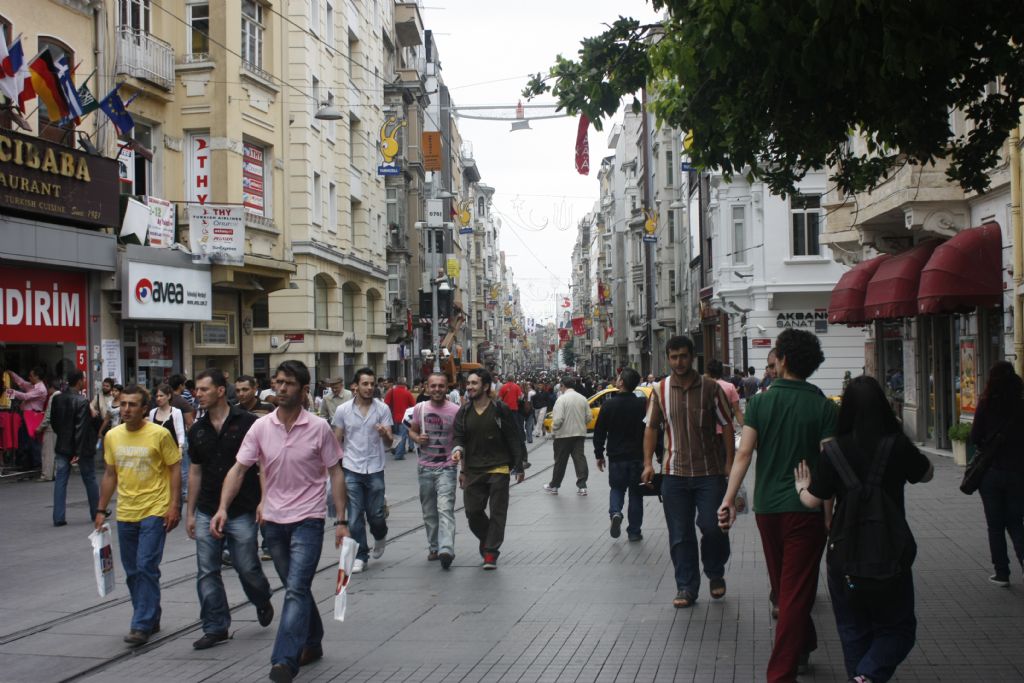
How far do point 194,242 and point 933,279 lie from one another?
14.4m

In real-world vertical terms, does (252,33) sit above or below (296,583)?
above

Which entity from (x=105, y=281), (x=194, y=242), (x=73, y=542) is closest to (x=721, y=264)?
(x=194, y=242)

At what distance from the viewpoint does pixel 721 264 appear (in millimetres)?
38094

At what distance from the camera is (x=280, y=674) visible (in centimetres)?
612

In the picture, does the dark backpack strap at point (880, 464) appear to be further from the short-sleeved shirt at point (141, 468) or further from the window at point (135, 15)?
the window at point (135, 15)

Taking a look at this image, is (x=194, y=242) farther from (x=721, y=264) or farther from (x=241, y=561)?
(x=721, y=264)

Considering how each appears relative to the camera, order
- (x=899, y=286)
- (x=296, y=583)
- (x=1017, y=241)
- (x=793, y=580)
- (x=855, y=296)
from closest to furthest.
A: (x=793, y=580) < (x=296, y=583) < (x=1017, y=241) < (x=899, y=286) < (x=855, y=296)

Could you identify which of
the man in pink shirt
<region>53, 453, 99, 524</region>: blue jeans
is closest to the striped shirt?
the man in pink shirt

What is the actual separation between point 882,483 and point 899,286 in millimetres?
14347

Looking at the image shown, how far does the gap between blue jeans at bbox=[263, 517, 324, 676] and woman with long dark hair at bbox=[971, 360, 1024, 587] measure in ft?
17.0

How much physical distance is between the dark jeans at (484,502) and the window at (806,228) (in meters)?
27.2

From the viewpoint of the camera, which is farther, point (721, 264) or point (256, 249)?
point (721, 264)

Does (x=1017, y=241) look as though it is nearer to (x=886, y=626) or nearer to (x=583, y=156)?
(x=886, y=626)

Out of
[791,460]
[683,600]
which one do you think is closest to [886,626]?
[791,460]
